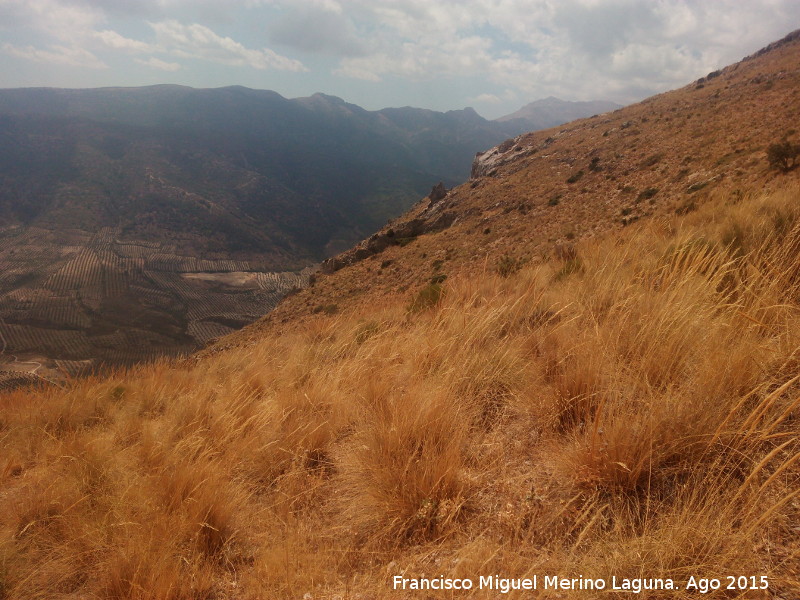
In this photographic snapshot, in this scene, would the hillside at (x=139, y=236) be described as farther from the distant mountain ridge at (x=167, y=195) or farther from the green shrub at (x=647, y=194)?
the green shrub at (x=647, y=194)

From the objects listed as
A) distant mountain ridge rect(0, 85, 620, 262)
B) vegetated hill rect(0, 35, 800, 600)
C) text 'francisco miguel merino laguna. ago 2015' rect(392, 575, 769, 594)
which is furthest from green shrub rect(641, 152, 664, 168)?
distant mountain ridge rect(0, 85, 620, 262)

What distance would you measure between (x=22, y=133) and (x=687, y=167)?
744 feet

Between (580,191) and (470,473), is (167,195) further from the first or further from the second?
(470,473)

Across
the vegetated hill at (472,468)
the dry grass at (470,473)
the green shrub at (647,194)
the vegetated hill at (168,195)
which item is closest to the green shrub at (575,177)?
the green shrub at (647,194)

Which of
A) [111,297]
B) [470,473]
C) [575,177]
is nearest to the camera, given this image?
[470,473]

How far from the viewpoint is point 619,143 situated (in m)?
31.1

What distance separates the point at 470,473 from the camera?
1804 millimetres

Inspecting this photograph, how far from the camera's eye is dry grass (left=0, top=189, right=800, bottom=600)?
1312 mm

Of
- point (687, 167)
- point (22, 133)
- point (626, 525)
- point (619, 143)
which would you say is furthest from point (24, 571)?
point (22, 133)

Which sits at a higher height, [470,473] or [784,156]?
[784,156]

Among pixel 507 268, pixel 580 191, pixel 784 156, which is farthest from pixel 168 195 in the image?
pixel 784 156

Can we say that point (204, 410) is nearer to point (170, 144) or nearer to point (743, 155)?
point (743, 155)

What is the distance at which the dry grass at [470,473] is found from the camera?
4.30ft

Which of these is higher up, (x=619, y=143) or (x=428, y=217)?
(x=619, y=143)
